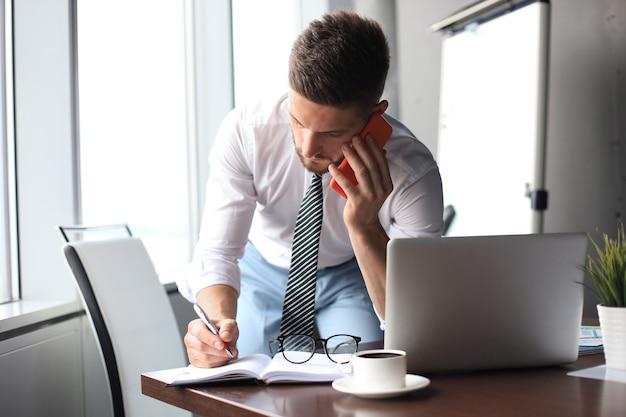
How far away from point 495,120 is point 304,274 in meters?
1.92

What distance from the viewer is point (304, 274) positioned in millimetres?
1802

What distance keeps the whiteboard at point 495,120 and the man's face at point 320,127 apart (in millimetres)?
1652

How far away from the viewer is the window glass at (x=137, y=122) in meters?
2.81

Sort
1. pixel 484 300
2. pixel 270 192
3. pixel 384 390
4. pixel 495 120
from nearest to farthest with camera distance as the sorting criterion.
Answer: pixel 384 390
pixel 484 300
pixel 270 192
pixel 495 120

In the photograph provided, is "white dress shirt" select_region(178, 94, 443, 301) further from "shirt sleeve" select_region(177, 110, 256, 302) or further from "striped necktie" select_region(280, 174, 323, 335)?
"striped necktie" select_region(280, 174, 323, 335)

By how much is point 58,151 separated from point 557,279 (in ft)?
6.10

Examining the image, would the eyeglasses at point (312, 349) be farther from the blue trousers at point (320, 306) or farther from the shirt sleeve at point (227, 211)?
the blue trousers at point (320, 306)

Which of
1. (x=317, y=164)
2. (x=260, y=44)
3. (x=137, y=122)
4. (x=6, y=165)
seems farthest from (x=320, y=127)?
(x=260, y=44)

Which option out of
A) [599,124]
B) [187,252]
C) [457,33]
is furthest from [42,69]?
[599,124]

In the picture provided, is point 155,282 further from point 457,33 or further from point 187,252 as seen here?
point 457,33

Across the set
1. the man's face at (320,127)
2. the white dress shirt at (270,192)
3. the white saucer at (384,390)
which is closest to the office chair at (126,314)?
the white dress shirt at (270,192)

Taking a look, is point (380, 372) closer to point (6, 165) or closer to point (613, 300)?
point (613, 300)

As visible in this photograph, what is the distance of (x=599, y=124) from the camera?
3.58 m

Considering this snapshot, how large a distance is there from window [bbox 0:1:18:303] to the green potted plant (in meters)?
1.85
